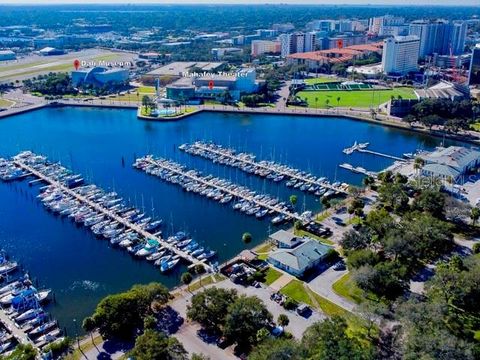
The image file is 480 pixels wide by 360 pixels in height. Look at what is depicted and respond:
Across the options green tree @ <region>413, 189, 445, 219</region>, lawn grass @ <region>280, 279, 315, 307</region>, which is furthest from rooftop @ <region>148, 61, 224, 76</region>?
lawn grass @ <region>280, 279, 315, 307</region>

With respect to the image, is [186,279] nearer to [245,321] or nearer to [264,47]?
[245,321]

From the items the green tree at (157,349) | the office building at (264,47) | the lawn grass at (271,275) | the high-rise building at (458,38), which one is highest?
the high-rise building at (458,38)

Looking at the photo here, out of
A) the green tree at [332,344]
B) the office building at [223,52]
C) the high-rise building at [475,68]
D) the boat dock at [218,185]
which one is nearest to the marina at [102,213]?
the boat dock at [218,185]

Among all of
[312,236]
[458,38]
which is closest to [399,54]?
[458,38]

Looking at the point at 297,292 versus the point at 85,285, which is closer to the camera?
the point at 297,292

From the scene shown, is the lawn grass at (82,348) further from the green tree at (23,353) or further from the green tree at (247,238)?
the green tree at (247,238)

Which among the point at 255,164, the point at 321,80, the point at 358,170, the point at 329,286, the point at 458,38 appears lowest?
the point at 329,286

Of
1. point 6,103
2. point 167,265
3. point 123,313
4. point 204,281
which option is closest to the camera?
point 123,313

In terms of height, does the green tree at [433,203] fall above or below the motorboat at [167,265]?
above
